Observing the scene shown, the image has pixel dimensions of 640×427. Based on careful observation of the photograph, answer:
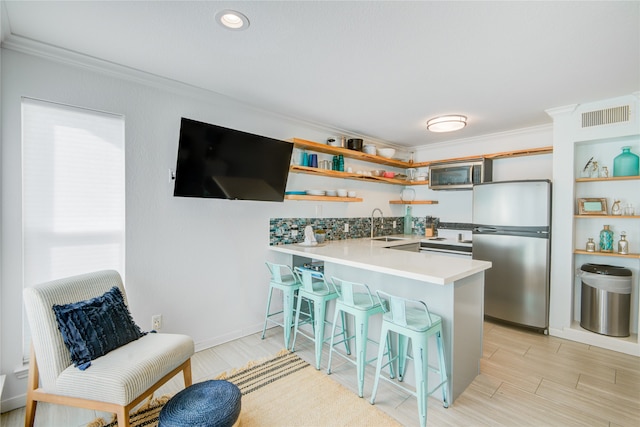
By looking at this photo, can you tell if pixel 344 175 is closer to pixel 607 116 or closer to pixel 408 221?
pixel 408 221

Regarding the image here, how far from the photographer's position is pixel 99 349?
5.57 ft

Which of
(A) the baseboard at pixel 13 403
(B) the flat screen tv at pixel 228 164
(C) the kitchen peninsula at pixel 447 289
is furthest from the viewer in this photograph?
(B) the flat screen tv at pixel 228 164

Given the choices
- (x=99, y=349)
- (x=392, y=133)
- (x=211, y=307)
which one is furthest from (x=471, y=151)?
(x=99, y=349)

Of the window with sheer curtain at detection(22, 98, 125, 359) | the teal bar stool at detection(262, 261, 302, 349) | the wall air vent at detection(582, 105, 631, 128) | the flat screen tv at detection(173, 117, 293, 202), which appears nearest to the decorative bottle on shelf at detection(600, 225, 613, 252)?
the wall air vent at detection(582, 105, 631, 128)

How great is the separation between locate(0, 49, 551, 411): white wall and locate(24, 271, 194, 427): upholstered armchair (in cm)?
50

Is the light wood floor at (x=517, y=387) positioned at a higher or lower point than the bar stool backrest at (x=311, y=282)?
lower

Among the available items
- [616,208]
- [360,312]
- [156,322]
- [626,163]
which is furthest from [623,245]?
[156,322]

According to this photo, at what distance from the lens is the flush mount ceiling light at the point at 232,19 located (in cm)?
161

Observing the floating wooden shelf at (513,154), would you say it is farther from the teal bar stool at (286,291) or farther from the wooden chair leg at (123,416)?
the wooden chair leg at (123,416)

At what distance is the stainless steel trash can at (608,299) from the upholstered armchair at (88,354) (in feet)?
12.6

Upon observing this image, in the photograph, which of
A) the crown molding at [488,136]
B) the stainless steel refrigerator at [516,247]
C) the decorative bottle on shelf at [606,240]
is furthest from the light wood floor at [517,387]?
the crown molding at [488,136]

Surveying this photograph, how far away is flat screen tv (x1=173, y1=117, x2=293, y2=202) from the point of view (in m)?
2.42

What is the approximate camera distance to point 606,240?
306 cm

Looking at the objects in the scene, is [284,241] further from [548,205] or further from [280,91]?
[548,205]
